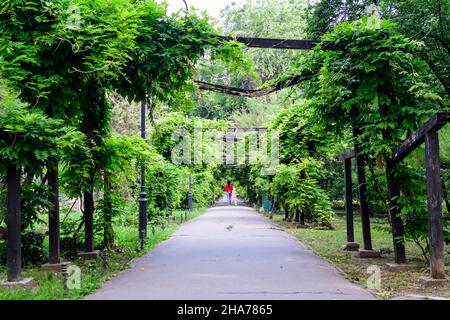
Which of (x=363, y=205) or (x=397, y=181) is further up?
(x=397, y=181)

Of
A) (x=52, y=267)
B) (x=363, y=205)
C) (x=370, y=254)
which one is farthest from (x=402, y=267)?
(x=52, y=267)

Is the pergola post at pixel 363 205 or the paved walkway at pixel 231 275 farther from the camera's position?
the pergola post at pixel 363 205

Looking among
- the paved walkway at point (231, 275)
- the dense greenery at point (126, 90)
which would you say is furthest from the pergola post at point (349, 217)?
the dense greenery at point (126, 90)

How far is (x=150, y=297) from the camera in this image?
6.13 meters

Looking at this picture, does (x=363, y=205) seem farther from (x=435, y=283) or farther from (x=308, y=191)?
(x=308, y=191)

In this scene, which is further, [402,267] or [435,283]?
[402,267]

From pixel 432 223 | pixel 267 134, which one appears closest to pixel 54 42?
pixel 432 223

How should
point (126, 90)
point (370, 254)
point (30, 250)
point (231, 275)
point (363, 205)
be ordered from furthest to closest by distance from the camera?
point (363, 205)
point (370, 254)
point (126, 90)
point (30, 250)
point (231, 275)

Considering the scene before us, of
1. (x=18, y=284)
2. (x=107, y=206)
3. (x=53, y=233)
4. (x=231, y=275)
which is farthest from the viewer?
(x=107, y=206)

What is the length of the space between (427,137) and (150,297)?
4.94 meters

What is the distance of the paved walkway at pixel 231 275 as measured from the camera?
636 cm

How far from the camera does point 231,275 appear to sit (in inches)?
308

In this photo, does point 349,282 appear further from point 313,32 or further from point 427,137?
point 313,32

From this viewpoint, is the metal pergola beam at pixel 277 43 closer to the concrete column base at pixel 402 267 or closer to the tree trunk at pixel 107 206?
the tree trunk at pixel 107 206
